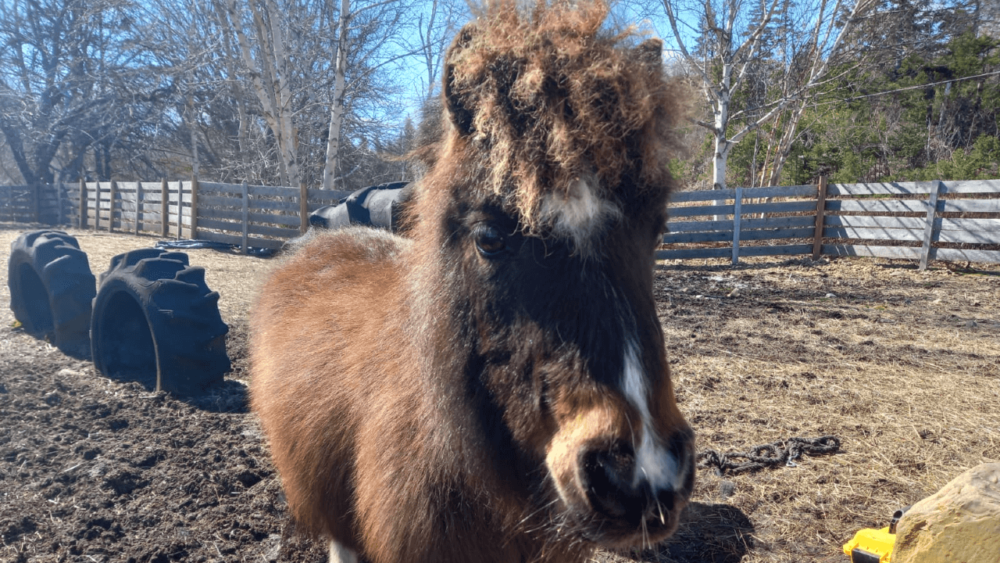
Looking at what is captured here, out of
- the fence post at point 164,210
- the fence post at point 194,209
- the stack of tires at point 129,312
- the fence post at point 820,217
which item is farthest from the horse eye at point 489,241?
the fence post at point 164,210

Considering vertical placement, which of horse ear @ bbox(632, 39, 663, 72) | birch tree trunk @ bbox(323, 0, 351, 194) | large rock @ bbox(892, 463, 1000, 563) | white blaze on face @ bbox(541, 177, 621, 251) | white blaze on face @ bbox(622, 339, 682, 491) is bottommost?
large rock @ bbox(892, 463, 1000, 563)

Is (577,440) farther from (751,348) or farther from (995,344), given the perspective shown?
(995,344)

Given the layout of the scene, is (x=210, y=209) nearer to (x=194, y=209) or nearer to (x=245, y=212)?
(x=194, y=209)

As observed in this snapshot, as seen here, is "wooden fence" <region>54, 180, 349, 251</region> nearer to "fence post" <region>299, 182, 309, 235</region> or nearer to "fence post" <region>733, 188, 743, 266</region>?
"fence post" <region>299, 182, 309, 235</region>

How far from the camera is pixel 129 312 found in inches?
207

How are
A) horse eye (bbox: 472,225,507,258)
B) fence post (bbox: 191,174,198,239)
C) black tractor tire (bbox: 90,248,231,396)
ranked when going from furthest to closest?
fence post (bbox: 191,174,198,239), black tractor tire (bbox: 90,248,231,396), horse eye (bbox: 472,225,507,258)

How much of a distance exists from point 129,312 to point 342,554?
3.91 meters

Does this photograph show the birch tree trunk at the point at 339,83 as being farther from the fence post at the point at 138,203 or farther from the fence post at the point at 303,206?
the fence post at the point at 138,203

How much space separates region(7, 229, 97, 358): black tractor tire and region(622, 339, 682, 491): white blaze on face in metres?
6.11

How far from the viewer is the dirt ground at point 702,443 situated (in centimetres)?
296

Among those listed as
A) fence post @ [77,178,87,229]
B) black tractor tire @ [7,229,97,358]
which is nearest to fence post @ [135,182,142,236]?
fence post @ [77,178,87,229]

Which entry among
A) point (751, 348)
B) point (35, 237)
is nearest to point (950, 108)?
point (751, 348)

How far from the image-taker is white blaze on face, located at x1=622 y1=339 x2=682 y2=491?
1.23m

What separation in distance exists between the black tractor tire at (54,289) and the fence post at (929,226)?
13634 mm
